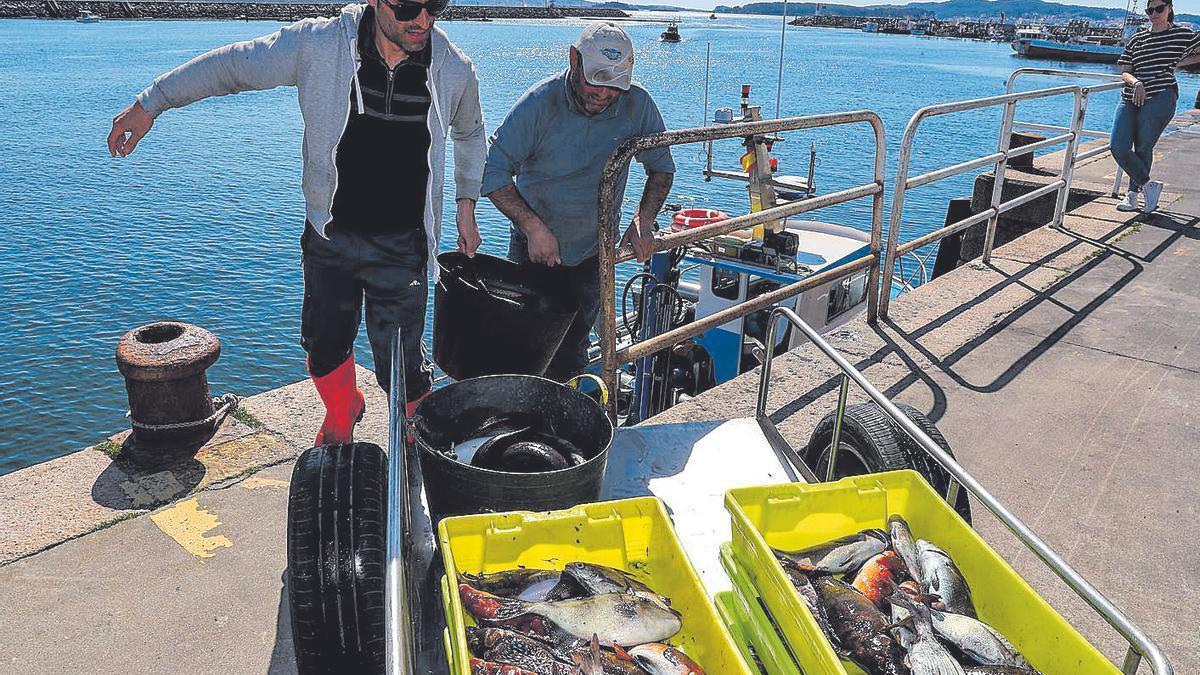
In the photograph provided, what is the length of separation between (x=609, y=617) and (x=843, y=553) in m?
0.85

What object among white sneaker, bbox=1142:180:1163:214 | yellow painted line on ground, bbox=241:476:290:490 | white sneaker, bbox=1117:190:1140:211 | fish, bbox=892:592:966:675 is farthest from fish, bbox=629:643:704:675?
white sneaker, bbox=1117:190:1140:211

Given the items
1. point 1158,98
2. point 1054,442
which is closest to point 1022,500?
point 1054,442

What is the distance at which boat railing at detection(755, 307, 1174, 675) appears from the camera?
1.97 meters

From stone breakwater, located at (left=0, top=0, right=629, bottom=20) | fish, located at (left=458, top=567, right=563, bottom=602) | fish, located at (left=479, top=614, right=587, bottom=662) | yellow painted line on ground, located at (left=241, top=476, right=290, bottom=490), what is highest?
stone breakwater, located at (left=0, top=0, right=629, bottom=20)

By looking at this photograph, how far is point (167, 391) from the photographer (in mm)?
4727

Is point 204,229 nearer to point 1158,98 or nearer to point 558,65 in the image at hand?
point 1158,98

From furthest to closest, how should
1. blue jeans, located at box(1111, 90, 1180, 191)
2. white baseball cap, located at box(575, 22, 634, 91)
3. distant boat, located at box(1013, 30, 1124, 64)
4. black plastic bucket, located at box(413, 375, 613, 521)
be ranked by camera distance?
distant boat, located at box(1013, 30, 1124, 64), blue jeans, located at box(1111, 90, 1180, 191), white baseball cap, located at box(575, 22, 634, 91), black plastic bucket, located at box(413, 375, 613, 521)

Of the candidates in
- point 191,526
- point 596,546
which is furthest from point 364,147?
point 191,526

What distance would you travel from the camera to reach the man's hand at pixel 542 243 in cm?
400

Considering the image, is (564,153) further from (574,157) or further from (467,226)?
(467,226)

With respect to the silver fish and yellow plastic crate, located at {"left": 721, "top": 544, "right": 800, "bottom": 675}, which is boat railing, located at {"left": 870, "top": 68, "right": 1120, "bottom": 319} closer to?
yellow plastic crate, located at {"left": 721, "top": 544, "right": 800, "bottom": 675}

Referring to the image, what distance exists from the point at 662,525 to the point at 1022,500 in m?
2.49

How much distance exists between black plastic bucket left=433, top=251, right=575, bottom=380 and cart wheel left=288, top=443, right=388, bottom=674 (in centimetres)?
112

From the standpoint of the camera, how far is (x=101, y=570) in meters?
3.69
